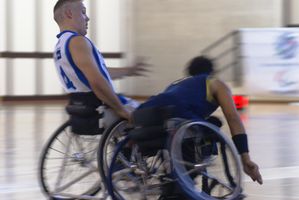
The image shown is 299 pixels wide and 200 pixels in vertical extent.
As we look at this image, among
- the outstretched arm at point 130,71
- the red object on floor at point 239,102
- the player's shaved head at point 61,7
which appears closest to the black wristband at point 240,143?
the outstretched arm at point 130,71

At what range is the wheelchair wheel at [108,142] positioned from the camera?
522 centimetres

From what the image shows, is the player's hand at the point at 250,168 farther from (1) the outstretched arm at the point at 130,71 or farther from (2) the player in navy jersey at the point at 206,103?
(1) the outstretched arm at the point at 130,71

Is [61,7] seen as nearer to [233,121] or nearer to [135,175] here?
[135,175]

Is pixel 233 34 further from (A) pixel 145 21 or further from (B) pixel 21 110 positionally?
(B) pixel 21 110

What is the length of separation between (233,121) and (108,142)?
82 centimetres

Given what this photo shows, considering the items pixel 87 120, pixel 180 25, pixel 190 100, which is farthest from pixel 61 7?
pixel 180 25

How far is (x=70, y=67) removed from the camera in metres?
5.56

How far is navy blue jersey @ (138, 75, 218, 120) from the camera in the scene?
517 cm

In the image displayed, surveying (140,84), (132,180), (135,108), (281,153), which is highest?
(135,108)

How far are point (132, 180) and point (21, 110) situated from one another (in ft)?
39.2

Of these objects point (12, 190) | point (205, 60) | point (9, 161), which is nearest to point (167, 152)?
point (205, 60)

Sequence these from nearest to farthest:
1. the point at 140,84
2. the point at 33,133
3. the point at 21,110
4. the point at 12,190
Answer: the point at 12,190 → the point at 33,133 → the point at 21,110 → the point at 140,84

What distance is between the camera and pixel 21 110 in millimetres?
16844

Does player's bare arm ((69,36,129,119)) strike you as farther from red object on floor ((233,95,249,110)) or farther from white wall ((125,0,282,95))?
white wall ((125,0,282,95))
